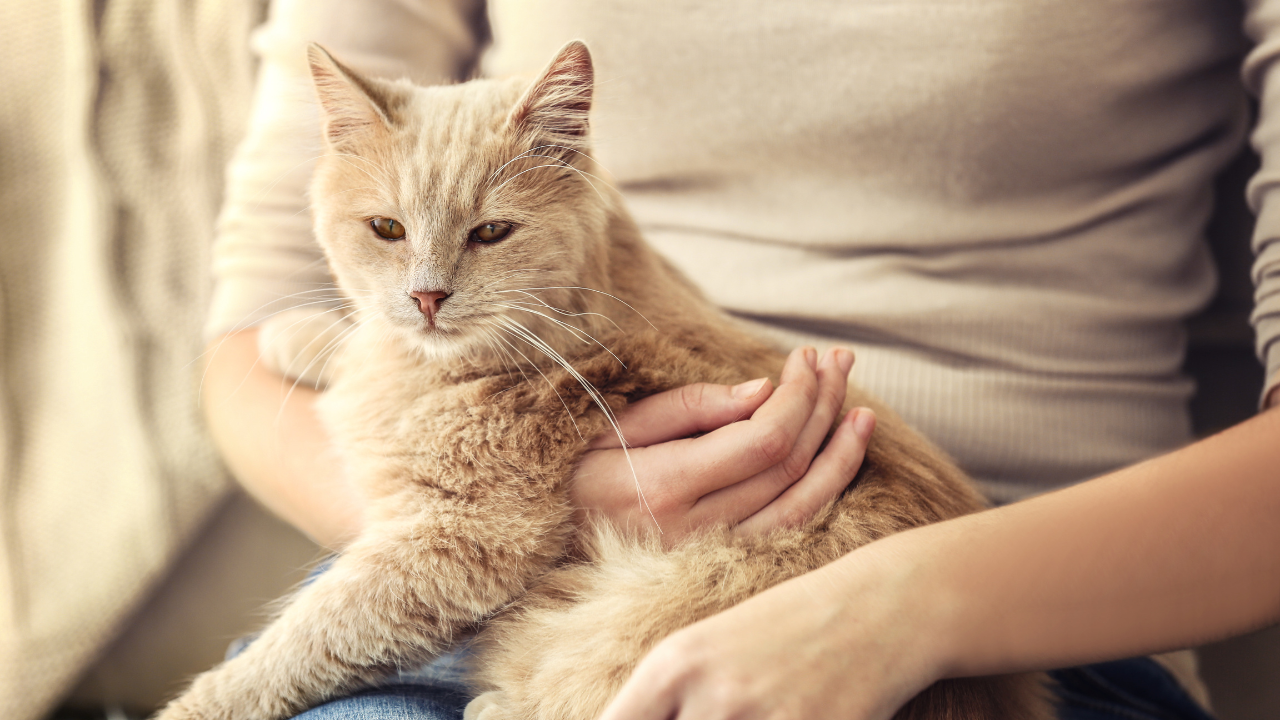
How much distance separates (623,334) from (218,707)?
722 millimetres

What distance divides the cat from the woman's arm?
0.08m

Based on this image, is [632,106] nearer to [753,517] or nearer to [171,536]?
[753,517]

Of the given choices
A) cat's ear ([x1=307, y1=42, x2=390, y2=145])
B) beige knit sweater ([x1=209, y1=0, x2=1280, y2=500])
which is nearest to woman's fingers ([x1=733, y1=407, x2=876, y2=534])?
beige knit sweater ([x1=209, y1=0, x2=1280, y2=500])

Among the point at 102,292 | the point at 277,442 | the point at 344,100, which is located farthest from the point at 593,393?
the point at 102,292

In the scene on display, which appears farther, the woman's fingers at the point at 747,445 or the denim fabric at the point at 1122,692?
the denim fabric at the point at 1122,692

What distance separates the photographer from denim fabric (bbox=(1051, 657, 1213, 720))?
113 cm

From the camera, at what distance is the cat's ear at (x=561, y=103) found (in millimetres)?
1031

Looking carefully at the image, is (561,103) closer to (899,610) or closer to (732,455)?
(732,455)

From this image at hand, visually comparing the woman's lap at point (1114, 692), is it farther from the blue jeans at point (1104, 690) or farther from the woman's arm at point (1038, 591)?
the woman's arm at point (1038, 591)

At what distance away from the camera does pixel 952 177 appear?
1.31 m

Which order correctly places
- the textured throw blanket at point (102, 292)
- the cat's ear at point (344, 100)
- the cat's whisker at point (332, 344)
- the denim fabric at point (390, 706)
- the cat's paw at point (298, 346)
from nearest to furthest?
the denim fabric at point (390, 706) < the cat's ear at point (344, 100) < the cat's whisker at point (332, 344) < the cat's paw at point (298, 346) < the textured throw blanket at point (102, 292)

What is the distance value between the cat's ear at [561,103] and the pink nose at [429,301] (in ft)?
0.85

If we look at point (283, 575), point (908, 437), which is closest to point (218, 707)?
point (908, 437)

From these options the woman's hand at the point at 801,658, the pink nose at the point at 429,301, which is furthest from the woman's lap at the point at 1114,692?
the pink nose at the point at 429,301
